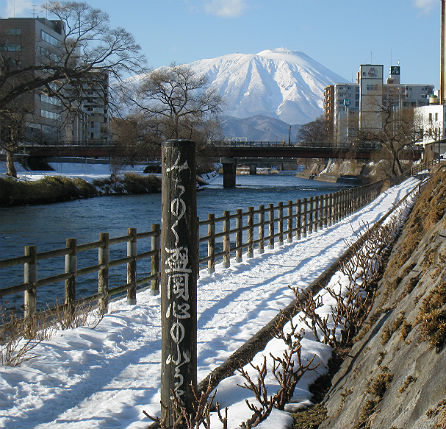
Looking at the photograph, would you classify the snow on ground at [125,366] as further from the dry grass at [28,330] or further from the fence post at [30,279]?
the fence post at [30,279]

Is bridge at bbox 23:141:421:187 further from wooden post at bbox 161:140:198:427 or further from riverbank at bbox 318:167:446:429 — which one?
wooden post at bbox 161:140:198:427

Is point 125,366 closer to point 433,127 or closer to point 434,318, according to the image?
point 434,318

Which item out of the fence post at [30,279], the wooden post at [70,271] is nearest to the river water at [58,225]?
the wooden post at [70,271]

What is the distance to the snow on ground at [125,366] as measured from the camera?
5.65 metres

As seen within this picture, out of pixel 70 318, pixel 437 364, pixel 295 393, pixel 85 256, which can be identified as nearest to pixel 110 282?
pixel 85 256

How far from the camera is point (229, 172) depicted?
88.8 metres

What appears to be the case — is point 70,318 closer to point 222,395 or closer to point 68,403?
point 68,403

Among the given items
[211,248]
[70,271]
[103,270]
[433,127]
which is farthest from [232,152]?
[70,271]

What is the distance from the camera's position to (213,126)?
77562 mm

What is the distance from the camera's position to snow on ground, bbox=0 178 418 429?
5.65m

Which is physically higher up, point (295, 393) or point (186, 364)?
point (186, 364)

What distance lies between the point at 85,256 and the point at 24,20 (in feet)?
294

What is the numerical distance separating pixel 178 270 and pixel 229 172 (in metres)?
84.4

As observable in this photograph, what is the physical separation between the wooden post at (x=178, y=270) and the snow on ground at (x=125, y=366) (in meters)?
0.62
